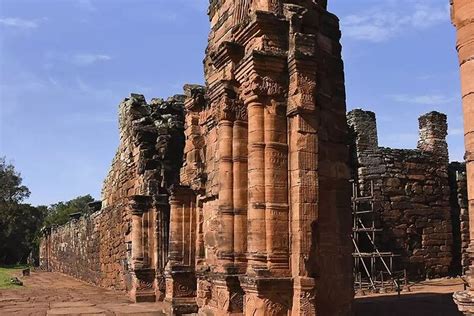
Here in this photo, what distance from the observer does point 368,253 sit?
2045cm

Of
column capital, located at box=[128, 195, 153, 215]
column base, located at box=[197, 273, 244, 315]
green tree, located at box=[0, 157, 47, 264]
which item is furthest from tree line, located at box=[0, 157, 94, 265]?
column base, located at box=[197, 273, 244, 315]

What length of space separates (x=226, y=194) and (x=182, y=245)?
4109 millimetres

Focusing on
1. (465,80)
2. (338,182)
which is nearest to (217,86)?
(338,182)

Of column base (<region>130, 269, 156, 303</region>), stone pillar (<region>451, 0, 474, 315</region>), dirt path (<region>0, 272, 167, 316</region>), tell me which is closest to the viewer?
stone pillar (<region>451, 0, 474, 315</region>)

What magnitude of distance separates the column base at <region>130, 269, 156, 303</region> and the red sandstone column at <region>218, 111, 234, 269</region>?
274 inches

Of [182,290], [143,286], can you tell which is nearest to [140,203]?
[143,286]

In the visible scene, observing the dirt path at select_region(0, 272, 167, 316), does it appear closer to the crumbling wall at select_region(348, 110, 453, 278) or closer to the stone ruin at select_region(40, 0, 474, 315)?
the stone ruin at select_region(40, 0, 474, 315)

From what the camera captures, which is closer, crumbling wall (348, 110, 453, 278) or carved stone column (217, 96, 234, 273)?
carved stone column (217, 96, 234, 273)

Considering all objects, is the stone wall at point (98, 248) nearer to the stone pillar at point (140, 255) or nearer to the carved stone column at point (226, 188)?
the stone pillar at point (140, 255)

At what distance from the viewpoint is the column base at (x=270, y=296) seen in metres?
8.13

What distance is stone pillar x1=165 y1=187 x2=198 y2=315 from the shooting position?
43.1ft

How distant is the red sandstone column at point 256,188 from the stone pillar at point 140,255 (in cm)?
799

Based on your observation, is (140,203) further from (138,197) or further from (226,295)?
(226,295)

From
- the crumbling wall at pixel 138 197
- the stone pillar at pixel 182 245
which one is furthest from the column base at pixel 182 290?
the crumbling wall at pixel 138 197
